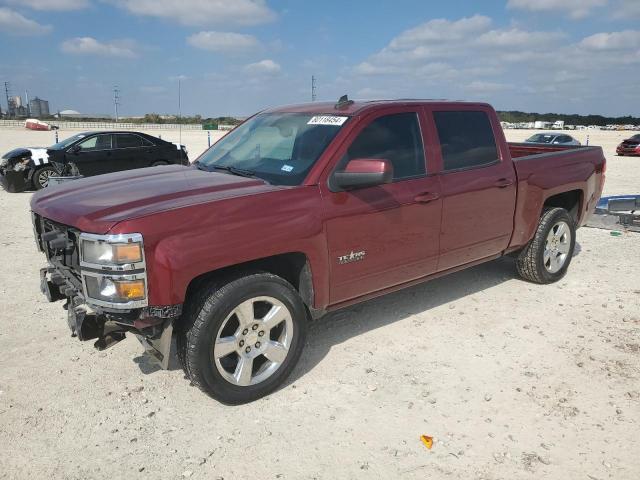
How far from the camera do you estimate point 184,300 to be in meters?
3.10

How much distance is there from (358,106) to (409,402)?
7.28ft

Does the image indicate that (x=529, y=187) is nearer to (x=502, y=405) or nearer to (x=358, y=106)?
(x=358, y=106)

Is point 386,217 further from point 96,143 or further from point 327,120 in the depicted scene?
point 96,143

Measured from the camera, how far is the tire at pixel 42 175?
40.1 ft

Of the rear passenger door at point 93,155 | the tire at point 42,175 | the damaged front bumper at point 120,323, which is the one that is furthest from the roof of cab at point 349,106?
the tire at point 42,175

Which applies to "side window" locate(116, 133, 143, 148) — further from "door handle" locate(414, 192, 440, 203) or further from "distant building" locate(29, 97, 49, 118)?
"distant building" locate(29, 97, 49, 118)

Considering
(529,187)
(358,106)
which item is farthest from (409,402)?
(529,187)

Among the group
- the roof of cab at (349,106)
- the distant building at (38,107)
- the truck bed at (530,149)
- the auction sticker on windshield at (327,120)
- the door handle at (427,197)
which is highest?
the distant building at (38,107)

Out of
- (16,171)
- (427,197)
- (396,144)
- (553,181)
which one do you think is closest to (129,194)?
(396,144)

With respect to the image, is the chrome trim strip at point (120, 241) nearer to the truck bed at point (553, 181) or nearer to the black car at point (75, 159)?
the truck bed at point (553, 181)

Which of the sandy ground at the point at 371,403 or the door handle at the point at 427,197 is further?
the door handle at the point at 427,197

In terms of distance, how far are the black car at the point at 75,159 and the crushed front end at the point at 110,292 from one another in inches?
351

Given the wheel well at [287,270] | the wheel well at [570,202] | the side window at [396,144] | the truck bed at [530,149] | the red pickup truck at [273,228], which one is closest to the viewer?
the red pickup truck at [273,228]

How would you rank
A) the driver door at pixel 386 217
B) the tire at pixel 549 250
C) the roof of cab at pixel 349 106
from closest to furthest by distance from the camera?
1. the driver door at pixel 386 217
2. the roof of cab at pixel 349 106
3. the tire at pixel 549 250
